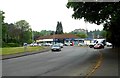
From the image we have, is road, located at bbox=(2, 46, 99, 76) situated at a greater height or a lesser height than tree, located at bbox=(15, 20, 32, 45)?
lesser

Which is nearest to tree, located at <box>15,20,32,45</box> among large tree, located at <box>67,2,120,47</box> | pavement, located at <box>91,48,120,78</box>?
large tree, located at <box>67,2,120,47</box>

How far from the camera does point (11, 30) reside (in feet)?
522

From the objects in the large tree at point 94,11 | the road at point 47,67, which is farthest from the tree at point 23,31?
the road at point 47,67

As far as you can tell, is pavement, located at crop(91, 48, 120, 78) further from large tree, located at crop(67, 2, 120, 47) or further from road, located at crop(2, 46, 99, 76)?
large tree, located at crop(67, 2, 120, 47)

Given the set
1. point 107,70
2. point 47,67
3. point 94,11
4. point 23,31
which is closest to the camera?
point 107,70

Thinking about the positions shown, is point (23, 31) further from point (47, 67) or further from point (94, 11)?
point (47, 67)

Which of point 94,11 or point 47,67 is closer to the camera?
point 47,67

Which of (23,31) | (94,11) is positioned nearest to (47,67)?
(94,11)

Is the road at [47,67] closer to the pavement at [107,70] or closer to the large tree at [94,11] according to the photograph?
the pavement at [107,70]

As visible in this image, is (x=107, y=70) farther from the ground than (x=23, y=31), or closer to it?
closer to it

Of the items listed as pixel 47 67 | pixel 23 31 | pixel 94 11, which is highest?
pixel 23 31

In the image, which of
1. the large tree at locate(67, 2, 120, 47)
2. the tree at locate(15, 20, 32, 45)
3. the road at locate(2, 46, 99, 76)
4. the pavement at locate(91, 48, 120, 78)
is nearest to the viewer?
the pavement at locate(91, 48, 120, 78)

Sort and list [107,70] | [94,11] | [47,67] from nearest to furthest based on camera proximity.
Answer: [107,70]
[47,67]
[94,11]

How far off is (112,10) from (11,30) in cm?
12700
